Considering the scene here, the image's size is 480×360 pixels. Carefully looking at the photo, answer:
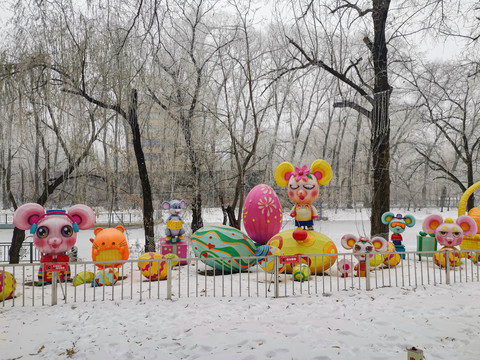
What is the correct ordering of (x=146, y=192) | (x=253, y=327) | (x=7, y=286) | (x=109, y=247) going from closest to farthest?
(x=253, y=327) → (x=7, y=286) → (x=109, y=247) → (x=146, y=192)

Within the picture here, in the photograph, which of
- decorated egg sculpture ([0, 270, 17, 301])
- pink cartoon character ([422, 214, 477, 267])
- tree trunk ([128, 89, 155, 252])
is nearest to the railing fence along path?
decorated egg sculpture ([0, 270, 17, 301])

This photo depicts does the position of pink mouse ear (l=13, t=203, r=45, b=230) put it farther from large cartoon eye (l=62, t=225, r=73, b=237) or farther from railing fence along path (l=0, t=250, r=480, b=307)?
railing fence along path (l=0, t=250, r=480, b=307)

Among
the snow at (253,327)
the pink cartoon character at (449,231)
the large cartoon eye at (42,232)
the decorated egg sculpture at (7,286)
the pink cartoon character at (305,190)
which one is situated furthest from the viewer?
the pink cartoon character at (449,231)

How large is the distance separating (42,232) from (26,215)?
1.72ft

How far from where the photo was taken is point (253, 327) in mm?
4883

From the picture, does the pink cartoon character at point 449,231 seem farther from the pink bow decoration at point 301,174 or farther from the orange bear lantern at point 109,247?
the orange bear lantern at point 109,247

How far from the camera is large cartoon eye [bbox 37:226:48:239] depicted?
7.48 m

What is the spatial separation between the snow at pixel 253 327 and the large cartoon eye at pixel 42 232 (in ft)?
5.15

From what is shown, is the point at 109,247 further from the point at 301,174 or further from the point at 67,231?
the point at 301,174

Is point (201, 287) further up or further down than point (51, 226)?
further down

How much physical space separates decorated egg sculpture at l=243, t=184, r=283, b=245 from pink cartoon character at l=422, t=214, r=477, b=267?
164 inches

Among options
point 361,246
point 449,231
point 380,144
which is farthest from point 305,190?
point 449,231

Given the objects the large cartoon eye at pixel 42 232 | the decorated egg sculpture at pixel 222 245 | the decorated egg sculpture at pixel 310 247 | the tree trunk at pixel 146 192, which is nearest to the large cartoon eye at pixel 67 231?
the large cartoon eye at pixel 42 232

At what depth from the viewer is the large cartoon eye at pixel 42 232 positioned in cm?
748
